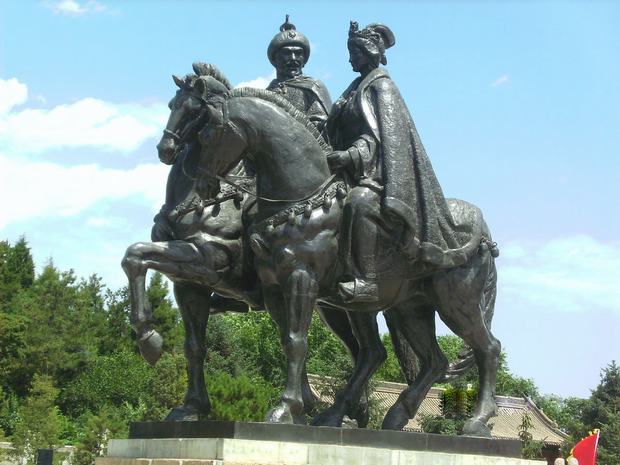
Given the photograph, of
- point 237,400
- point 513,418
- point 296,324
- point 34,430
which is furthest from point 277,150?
point 513,418

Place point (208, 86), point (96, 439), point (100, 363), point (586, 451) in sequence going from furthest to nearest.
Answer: point (100, 363) → point (96, 439) → point (586, 451) → point (208, 86)

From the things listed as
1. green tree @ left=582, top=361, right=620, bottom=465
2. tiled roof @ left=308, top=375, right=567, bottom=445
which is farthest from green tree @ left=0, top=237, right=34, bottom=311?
green tree @ left=582, top=361, right=620, bottom=465

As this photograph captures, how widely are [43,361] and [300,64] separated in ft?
126

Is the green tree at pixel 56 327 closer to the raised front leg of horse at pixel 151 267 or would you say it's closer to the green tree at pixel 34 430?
the green tree at pixel 34 430

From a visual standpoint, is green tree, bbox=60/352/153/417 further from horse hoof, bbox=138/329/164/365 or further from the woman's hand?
the woman's hand

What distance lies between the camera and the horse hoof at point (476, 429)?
1034 cm

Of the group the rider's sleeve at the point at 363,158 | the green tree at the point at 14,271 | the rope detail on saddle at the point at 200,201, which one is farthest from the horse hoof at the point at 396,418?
the green tree at the point at 14,271

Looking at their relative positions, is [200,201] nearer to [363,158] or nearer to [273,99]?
[273,99]

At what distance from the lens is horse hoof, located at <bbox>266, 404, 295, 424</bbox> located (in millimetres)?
9102

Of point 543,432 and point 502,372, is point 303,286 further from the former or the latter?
point 502,372

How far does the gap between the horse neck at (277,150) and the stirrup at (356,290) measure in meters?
0.96

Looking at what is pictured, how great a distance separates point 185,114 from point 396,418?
12.3 ft

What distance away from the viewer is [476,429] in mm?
10398

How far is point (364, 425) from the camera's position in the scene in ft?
35.9
